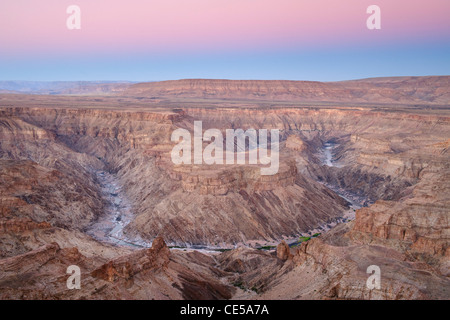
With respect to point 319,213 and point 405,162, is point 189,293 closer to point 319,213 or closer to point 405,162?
point 319,213

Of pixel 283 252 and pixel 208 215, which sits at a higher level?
pixel 283 252

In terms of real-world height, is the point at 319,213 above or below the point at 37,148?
below

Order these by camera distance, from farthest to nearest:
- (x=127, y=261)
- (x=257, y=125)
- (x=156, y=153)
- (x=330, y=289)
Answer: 1. (x=257, y=125)
2. (x=156, y=153)
3. (x=127, y=261)
4. (x=330, y=289)

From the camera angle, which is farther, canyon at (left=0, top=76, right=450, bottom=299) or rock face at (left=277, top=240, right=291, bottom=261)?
rock face at (left=277, top=240, right=291, bottom=261)

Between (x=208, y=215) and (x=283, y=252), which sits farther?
(x=208, y=215)

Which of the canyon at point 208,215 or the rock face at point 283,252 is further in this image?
the rock face at point 283,252

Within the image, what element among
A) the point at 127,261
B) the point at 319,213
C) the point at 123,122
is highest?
the point at 123,122
